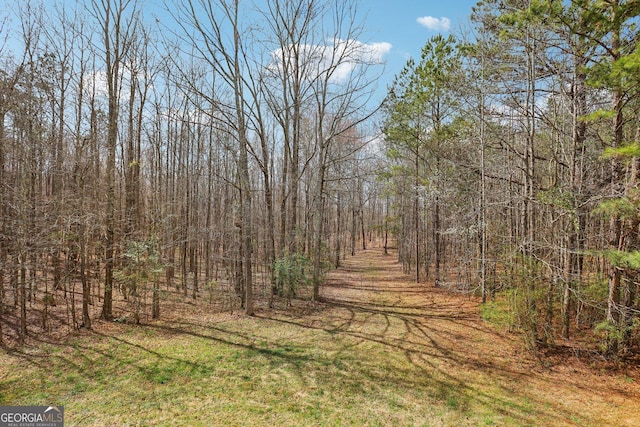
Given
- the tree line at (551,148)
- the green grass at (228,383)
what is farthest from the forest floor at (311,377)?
the tree line at (551,148)

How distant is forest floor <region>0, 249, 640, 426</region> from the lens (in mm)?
4012

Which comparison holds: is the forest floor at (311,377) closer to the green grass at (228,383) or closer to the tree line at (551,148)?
the green grass at (228,383)

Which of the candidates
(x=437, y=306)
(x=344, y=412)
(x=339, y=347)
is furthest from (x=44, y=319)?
(x=437, y=306)

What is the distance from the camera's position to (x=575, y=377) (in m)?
5.19

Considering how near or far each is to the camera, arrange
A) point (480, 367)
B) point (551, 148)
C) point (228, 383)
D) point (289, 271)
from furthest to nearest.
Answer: point (289, 271), point (551, 148), point (480, 367), point (228, 383)

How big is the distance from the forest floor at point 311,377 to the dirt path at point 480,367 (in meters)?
0.03

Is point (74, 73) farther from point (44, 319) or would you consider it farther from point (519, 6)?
point (519, 6)

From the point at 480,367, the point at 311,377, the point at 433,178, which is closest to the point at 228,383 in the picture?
the point at 311,377

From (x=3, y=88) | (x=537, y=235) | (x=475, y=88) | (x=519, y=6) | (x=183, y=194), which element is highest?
(x=519, y=6)

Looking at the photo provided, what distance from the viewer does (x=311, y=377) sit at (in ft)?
16.3

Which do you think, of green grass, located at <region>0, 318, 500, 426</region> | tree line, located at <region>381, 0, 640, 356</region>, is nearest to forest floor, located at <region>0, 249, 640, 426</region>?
green grass, located at <region>0, 318, 500, 426</region>

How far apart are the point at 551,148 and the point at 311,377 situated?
7.61 metres

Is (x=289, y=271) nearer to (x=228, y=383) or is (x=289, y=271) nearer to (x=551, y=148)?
(x=228, y=383)

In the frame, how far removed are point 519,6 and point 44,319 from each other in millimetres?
12360
